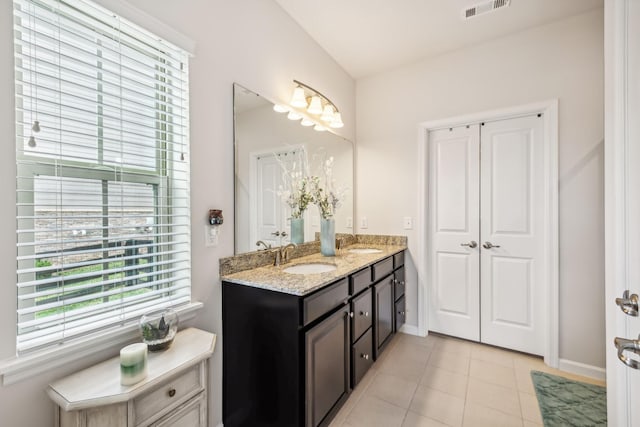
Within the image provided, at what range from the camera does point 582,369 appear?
2152 mm

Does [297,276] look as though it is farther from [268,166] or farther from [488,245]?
[488,245]

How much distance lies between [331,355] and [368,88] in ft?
8.92

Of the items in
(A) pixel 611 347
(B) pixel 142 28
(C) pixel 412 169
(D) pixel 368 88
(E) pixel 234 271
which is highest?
→ (D) pixel 368 88

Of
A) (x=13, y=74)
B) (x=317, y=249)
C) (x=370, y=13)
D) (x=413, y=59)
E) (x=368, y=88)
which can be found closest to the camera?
(x=13, y=74)

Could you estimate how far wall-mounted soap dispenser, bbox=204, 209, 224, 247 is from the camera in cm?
153

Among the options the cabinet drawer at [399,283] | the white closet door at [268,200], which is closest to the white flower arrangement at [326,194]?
the white closet door at [268,200]

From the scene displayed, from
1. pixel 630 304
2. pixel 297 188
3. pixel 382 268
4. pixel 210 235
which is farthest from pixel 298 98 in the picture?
pixel 630 304

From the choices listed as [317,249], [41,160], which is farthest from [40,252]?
[317,249]

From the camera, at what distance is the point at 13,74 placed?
937 millimetres

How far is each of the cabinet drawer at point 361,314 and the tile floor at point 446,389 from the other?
0.45 metres

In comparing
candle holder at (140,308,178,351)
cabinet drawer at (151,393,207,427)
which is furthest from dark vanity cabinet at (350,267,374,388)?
candle holder at (140,308,178,351)

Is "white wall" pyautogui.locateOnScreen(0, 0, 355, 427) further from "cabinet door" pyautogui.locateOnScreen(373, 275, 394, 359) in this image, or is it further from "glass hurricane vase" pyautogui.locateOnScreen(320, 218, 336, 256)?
"cabinet door" pyautogui.locateOnScreen(373, 275, 394, 359)

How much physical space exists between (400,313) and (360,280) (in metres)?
1.08

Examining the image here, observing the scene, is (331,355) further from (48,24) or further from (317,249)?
(48,24)
